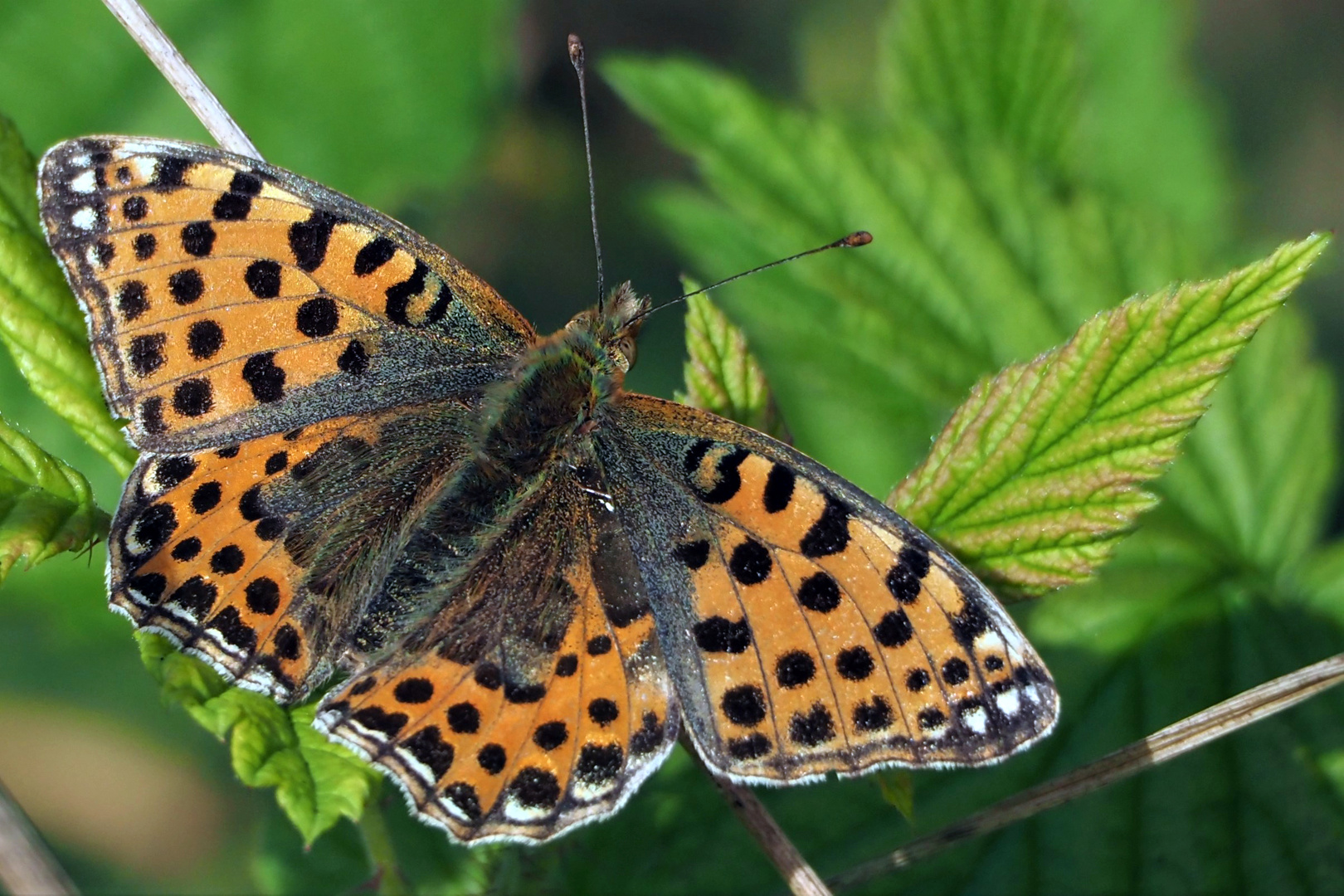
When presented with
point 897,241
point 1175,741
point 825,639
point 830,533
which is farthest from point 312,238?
point 1175,741

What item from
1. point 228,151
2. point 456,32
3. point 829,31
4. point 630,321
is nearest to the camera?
point 228,151

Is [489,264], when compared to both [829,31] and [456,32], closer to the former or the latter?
[456,32]

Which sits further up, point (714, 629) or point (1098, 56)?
point (714, 629)

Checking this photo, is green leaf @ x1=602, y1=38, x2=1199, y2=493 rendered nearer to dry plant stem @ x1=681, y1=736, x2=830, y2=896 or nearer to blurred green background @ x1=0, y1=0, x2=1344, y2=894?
blurred green background @ x1=0, y1=0, x2=1344, y2=894

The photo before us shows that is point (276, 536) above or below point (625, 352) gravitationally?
above

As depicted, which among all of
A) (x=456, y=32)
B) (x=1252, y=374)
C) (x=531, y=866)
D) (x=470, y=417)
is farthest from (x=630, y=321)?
(x=456, y=32)

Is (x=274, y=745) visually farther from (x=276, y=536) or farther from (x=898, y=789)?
(x=898, y=789)
